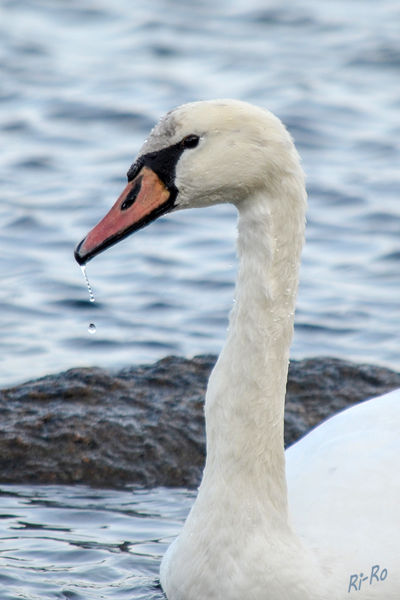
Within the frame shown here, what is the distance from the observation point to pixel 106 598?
5852 mm

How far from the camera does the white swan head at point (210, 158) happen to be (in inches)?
193

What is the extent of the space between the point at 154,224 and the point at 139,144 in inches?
58.7

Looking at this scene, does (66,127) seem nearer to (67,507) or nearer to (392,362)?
(392,362)

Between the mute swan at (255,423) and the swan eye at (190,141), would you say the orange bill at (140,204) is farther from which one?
the swan eye at (190,141)

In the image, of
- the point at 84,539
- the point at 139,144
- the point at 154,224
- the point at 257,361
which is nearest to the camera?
the point at 257,361

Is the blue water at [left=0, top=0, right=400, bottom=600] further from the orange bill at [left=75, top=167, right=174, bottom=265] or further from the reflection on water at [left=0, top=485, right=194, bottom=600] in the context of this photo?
the orange bill at [left=75, top=167, right=174, bottom=265]

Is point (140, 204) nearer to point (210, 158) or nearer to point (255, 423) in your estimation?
point (210, 158)

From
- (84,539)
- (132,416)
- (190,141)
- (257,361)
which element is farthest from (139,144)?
(190,141)

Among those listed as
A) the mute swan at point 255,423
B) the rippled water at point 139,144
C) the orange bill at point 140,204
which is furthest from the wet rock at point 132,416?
the orange bill at point 140,204

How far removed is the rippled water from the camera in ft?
30.2

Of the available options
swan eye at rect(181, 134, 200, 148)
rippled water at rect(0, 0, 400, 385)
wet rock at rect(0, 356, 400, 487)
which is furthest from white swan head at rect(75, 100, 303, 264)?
rippled water at rect(0, 0, 400, 385)

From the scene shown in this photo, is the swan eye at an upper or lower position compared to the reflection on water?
upper

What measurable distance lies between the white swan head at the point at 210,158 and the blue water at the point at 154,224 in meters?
1.74

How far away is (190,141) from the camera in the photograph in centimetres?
493
